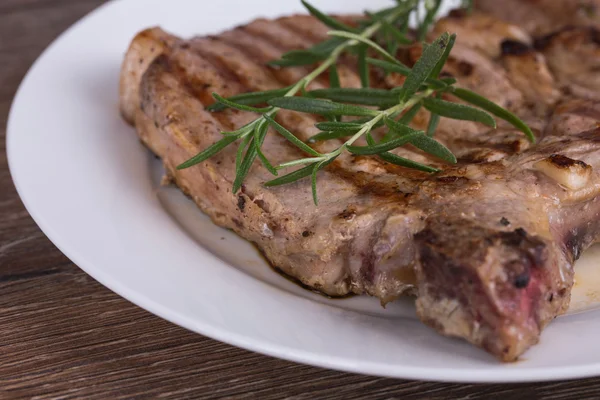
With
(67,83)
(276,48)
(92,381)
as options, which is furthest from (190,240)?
(67,83)

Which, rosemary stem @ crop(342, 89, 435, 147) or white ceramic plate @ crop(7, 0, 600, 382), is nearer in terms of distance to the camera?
white ceramic plate @ crop(7, 0, 600, 382)

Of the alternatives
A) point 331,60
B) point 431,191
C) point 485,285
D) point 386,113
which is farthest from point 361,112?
point 485,285

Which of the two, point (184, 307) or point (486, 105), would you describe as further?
point (486, 105)

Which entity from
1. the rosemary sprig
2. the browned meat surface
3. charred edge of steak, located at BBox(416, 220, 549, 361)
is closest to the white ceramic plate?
charred edge of steak, located at BBox(416, 220, 549, 361)

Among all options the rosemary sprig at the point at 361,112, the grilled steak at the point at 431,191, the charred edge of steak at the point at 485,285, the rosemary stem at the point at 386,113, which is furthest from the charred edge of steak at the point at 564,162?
the rosemary stem at the point at 386,113

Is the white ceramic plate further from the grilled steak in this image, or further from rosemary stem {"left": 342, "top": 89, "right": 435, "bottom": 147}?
rosemary stem {"left": 342, "top": 89, "right": 435, "bottom": 147}

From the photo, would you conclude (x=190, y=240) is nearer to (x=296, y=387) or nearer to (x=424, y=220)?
(x=296, y=387)

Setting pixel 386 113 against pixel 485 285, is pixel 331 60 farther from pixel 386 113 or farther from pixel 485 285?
pixel 485 285

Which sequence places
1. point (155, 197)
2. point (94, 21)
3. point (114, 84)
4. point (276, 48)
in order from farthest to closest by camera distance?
point (94, 21)
point (114, 84)
point (276, 48)
point (155, 197)
